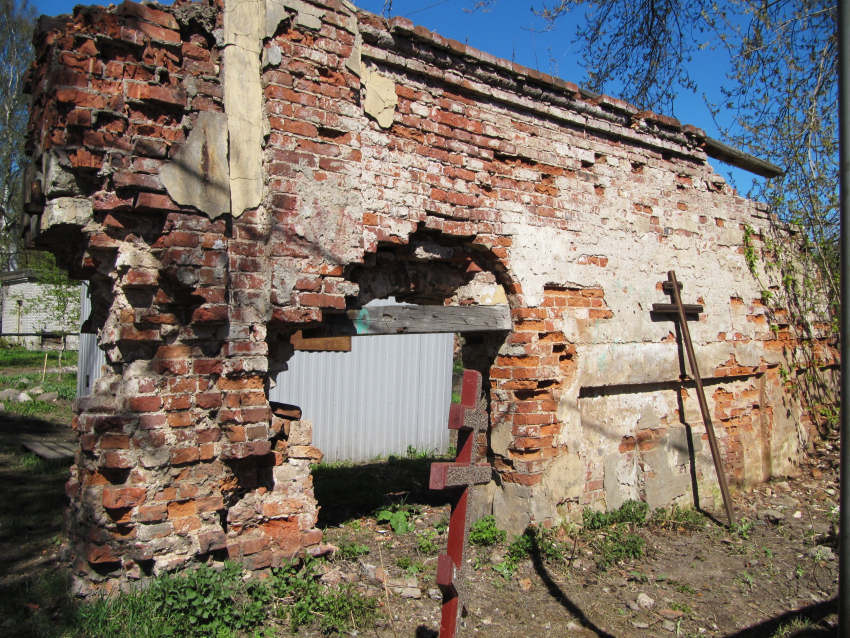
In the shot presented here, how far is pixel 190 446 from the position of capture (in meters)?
3.30

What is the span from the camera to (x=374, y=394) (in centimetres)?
843

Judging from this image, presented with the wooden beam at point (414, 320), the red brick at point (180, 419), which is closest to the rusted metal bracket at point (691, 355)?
the wooden beam at point (414, 320)

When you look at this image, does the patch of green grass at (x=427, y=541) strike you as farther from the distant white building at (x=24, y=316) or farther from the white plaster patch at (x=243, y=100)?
the distant white building at (x=24, y=316)

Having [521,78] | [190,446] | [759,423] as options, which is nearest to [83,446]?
[190,446]

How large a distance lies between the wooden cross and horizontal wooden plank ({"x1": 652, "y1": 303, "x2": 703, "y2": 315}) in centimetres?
318

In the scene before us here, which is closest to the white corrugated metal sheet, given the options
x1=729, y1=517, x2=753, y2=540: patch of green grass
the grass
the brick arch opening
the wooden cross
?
the grass

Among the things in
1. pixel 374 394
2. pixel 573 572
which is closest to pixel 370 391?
pixel 374 394

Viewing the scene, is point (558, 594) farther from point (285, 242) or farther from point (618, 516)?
point (285, 242)

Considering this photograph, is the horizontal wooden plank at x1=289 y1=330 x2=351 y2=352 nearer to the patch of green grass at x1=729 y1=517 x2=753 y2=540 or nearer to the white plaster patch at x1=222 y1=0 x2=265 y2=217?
the white plaster patch at x1=222 y1=0 x2=265 y2=217

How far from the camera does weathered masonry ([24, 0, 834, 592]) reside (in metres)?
3.22

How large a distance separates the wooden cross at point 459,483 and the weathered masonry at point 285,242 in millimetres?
1204

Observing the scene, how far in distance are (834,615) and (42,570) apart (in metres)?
4.94

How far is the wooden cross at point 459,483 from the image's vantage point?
108 inches

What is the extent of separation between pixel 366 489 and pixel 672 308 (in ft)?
11.2
